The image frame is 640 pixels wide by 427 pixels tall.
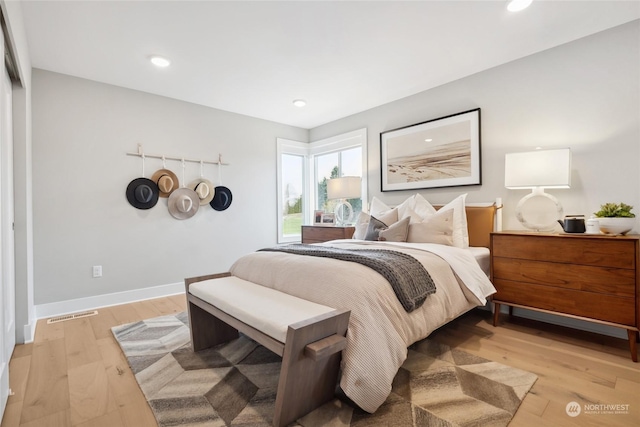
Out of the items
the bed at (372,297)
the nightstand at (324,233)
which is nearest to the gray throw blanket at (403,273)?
the bed at (372,297)

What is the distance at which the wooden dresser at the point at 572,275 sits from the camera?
6.55ft

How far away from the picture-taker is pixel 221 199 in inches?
163

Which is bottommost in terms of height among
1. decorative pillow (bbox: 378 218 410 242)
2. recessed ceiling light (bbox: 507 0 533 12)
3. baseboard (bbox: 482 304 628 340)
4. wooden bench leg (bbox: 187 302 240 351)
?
baseboard (bbox: 482 304 628 340)

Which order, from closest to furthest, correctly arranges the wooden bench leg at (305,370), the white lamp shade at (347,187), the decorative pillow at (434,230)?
the wooden bench leg at (305,370)
the decorative pillow at (434,230)
the white lamp shade at (347,187)

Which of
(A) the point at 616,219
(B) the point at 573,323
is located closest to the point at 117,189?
(A) the point at 616,219

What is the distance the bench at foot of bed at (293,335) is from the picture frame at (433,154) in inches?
93.6

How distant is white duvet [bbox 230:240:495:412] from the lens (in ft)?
4.70

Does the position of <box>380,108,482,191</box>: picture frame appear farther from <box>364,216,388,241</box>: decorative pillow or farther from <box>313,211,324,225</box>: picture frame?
<box>313,211,324,225</box>: picture frame

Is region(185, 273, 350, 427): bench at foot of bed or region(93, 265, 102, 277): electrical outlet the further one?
region(93, 265, 102, 277): electrical outlet

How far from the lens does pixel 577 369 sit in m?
1.88

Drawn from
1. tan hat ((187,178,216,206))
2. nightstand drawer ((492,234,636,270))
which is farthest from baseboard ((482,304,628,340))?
tan hat ((187,178,216,206))

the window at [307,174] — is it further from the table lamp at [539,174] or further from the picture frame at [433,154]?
the table lamp at [539,174]

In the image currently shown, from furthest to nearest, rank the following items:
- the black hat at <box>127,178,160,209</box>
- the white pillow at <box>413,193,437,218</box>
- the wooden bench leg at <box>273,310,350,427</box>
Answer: the black hat at <box>127,178,160,209</box>, the white pillow at <box>413,193,437,218</box>, the wooden bench leg at <box>273,310,350,427</box>

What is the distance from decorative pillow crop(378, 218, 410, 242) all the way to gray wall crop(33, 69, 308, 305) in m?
2.26
